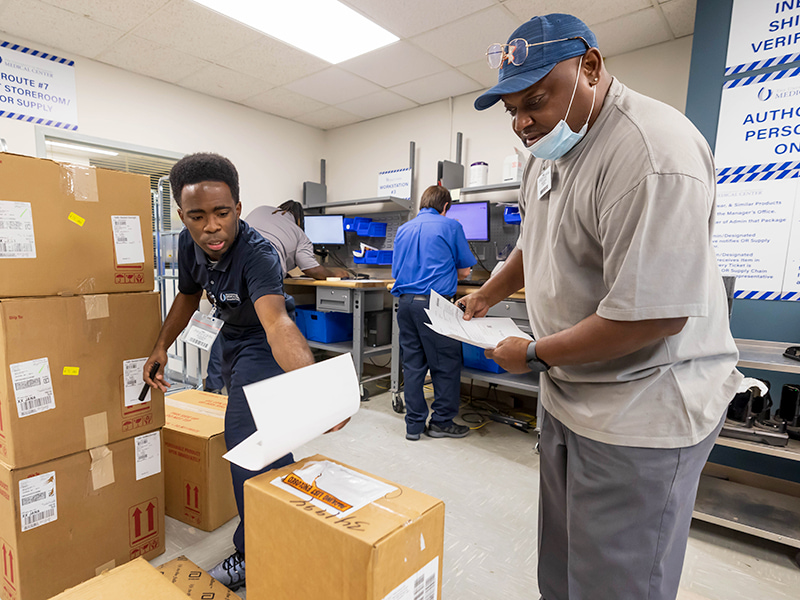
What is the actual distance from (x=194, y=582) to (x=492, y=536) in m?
1.07

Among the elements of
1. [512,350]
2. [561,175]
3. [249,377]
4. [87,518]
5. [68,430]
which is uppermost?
[561,175]

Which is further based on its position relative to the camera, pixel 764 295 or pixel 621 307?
pixel 764 295

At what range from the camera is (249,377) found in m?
1.34

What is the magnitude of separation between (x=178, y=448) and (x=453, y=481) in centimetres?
126

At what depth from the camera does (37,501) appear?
3.86 feet

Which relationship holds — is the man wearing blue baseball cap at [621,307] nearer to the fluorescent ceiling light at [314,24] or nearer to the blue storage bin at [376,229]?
the fluorescent ceiling light at [314,24]

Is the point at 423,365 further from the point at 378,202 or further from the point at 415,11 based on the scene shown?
the point at 415,11

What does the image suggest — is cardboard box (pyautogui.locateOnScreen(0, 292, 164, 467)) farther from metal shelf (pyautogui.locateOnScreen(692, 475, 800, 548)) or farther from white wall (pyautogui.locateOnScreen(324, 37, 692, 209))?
white wall (pyautogui.locateOnScreen(324, 37, 692, 209))

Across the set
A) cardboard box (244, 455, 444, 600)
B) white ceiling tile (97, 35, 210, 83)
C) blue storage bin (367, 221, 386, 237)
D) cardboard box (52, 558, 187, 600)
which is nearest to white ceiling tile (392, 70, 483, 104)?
blue storage bin (367, 221, 386, 237)

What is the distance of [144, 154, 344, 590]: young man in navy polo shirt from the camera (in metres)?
1.20

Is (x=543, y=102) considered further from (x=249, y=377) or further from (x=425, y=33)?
(x=425, y=33)

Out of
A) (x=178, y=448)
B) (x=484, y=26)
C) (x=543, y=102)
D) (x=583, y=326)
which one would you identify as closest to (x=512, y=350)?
(x=583, y=326)

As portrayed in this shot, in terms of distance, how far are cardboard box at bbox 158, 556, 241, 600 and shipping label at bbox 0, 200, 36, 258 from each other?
1.00 m

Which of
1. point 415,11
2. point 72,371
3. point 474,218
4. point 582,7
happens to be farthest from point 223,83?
point 72,371
